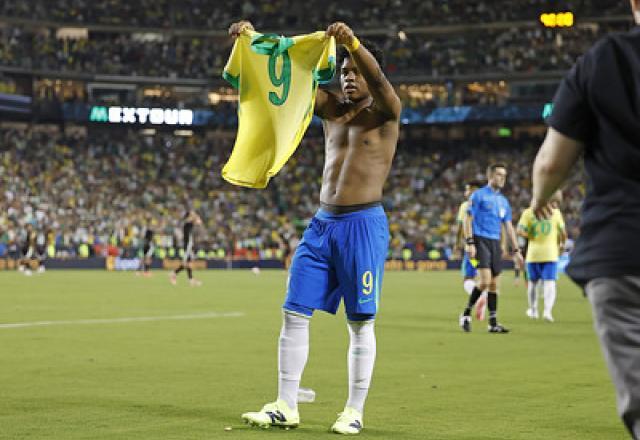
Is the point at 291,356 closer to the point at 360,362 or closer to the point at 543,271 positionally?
the point at 360,362

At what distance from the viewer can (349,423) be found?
27.4ft

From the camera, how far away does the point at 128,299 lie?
26906mm

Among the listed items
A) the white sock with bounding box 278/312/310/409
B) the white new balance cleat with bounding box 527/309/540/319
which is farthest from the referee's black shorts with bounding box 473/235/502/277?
the white sock with bounding box 278/312/310/409

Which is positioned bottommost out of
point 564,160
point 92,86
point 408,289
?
point 408,289

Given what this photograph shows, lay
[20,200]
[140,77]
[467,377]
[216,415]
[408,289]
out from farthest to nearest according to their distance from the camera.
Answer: [140,77] < [20,200] < [408,289] < [467,377] < [216,415]

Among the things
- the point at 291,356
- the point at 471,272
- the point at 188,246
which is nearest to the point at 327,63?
the point at 291,356

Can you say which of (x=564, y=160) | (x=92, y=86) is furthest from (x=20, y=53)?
(x=564, y=160)

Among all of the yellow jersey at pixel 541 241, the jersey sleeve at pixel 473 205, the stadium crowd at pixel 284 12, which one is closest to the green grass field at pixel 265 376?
the yellow jersey at pixel 541 241

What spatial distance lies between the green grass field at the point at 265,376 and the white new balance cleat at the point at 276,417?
11cm

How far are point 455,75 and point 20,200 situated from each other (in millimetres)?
26795

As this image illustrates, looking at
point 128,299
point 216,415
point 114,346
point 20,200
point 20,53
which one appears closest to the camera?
point 216,415

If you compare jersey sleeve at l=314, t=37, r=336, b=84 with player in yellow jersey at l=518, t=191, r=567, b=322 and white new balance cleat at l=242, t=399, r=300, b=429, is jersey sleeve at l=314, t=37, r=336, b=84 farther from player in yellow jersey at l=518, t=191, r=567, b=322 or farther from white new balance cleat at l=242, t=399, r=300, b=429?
player in yellow jersey at l=518, t=191, r=567, b=322

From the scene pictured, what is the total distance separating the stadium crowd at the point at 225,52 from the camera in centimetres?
6844

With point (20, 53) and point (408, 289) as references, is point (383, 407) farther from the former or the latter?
point (20, 53)
